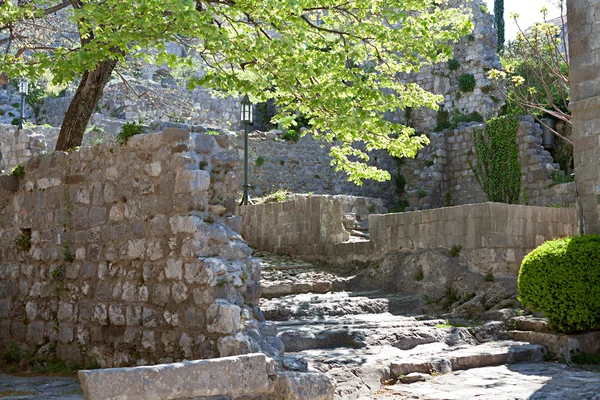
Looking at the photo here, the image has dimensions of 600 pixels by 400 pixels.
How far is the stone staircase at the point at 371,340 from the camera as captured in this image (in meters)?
7.46

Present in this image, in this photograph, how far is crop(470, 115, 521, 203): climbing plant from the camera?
20562 mm

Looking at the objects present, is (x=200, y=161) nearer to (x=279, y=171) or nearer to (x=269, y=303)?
(x=269, y=303)

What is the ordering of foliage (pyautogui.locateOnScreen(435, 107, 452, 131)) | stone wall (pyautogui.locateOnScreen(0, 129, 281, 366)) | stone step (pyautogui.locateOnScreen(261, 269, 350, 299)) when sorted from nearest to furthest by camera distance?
stone wall (pyautogui.locateOnScreen(0, 129, 281, 366)), stone step (pyautogui.locateOnScreen(261, 269, 350, 299)), foliage (pyautogui.locateOnScreen(435, 107, 452, 131))

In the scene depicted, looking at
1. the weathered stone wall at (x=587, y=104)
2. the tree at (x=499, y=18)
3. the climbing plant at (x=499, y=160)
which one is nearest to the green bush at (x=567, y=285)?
the weathered stone wall at (x=587, y=104)

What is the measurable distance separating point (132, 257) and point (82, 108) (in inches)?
149

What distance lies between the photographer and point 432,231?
12172 millimetres

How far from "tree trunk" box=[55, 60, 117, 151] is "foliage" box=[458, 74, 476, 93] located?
A: 14620mm

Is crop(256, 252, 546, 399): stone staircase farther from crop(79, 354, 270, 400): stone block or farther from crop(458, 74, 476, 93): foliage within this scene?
crop(458, 74, 476, 93): foliage

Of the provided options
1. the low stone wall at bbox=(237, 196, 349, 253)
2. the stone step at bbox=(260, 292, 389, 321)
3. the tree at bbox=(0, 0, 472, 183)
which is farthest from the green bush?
the low stone wall at bbox=(237, 196, 349, 253)

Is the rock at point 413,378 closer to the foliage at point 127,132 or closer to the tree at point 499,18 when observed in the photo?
the foliage at point 127,132

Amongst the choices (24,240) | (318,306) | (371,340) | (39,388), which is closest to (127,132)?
(24,240)

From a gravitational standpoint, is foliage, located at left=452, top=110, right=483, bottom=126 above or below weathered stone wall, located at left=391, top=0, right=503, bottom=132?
below

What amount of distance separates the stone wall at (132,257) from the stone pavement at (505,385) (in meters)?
1.51

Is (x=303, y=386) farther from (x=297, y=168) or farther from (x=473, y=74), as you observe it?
(x=473, y=74)
